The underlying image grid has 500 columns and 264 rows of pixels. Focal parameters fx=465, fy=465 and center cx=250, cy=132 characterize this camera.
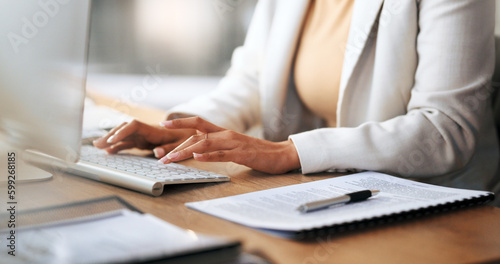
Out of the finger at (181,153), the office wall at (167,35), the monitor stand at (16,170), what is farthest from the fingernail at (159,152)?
the office wall at (167,35)

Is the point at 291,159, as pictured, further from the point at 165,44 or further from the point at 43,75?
the point at 165,44

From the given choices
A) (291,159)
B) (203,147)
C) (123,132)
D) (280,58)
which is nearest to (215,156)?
(203,147)

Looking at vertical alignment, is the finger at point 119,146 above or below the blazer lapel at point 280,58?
below

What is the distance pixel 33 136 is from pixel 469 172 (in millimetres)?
882

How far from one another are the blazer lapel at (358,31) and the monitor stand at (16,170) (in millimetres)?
643

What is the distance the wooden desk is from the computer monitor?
0.07 meters

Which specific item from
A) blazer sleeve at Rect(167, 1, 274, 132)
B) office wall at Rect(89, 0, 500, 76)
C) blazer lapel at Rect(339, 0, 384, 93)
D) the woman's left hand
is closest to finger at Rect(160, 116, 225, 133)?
the woman's left hand

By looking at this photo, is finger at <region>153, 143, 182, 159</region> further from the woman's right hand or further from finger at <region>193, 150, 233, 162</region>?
finger at <region>193, 150, 233, 162</region>

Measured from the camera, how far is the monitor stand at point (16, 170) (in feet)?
2.16

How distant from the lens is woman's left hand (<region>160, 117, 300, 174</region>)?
0.74 meters

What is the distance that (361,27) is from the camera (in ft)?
3.32

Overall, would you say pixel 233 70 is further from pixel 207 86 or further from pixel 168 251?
pixel 207 86

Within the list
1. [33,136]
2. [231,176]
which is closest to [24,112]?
[33,136]

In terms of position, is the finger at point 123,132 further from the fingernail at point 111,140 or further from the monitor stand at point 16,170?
the monitor stand at point 16,170
